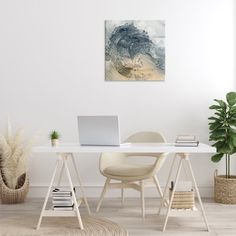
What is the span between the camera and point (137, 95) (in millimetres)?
5078

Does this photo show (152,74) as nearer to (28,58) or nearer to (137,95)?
(137,95)

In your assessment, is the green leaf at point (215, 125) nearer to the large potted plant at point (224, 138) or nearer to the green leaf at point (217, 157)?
the large potted plant at point (224, 138)

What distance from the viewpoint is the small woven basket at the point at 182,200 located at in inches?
147

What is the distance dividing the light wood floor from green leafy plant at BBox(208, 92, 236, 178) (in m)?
0.57

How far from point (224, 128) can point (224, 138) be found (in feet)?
0.34

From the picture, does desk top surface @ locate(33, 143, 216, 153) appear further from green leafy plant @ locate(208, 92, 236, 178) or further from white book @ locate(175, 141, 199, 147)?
green leafy plant @ locate(208, 92, 236, 178)

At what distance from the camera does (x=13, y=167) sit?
4.77 m

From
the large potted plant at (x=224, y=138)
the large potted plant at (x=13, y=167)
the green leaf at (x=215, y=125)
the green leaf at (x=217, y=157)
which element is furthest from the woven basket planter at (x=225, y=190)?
the large potted plant at (x=13, y=167)

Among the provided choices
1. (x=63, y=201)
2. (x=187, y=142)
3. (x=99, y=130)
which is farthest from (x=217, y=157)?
(x=63, y=201)

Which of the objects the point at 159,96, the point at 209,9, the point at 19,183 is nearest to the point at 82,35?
the point at 159,96

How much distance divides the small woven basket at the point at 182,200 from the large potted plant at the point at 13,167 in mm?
1774

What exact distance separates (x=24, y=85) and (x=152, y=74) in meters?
1.43

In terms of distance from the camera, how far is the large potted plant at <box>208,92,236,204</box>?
4656 mm

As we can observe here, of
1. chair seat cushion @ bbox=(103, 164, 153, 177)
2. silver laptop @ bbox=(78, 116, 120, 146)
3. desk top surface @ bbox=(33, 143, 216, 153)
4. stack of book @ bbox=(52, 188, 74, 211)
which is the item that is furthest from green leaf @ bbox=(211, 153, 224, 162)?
stack of book @ bbox=(52, 188, 74, 211)
